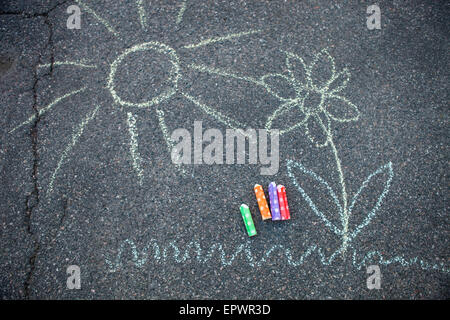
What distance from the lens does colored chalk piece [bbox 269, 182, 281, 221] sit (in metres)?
2.51

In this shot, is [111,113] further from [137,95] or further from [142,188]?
[142,188]

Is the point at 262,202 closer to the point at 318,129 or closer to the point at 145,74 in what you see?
the point at 318,129

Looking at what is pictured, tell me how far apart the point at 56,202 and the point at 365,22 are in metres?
3.19

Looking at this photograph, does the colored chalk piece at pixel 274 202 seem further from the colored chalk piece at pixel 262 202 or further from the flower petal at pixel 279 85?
the flower petal at pixel 279 85

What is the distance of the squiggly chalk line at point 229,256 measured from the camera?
97.5 inches


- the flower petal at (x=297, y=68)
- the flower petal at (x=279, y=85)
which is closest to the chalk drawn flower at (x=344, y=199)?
the flower petal at (x=279, y=85)

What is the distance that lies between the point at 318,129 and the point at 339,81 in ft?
1.65

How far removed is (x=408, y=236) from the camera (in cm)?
253

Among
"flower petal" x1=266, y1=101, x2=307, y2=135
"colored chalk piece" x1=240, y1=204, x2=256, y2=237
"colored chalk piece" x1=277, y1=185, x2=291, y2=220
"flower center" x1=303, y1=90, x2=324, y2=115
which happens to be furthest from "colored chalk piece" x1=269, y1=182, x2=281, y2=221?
"flower center" x1=303, y1=90, x2=324, y2=115

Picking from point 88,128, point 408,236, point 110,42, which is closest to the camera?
point 408,236

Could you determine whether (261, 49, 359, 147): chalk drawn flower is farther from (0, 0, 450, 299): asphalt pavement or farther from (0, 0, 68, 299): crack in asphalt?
(0, 0, 68, 299): crack in asphalt

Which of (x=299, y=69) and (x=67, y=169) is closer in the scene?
(x=67, y=169)

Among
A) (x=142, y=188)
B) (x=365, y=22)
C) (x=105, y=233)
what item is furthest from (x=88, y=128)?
(x=365, y=22)

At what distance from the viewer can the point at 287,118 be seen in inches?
109
